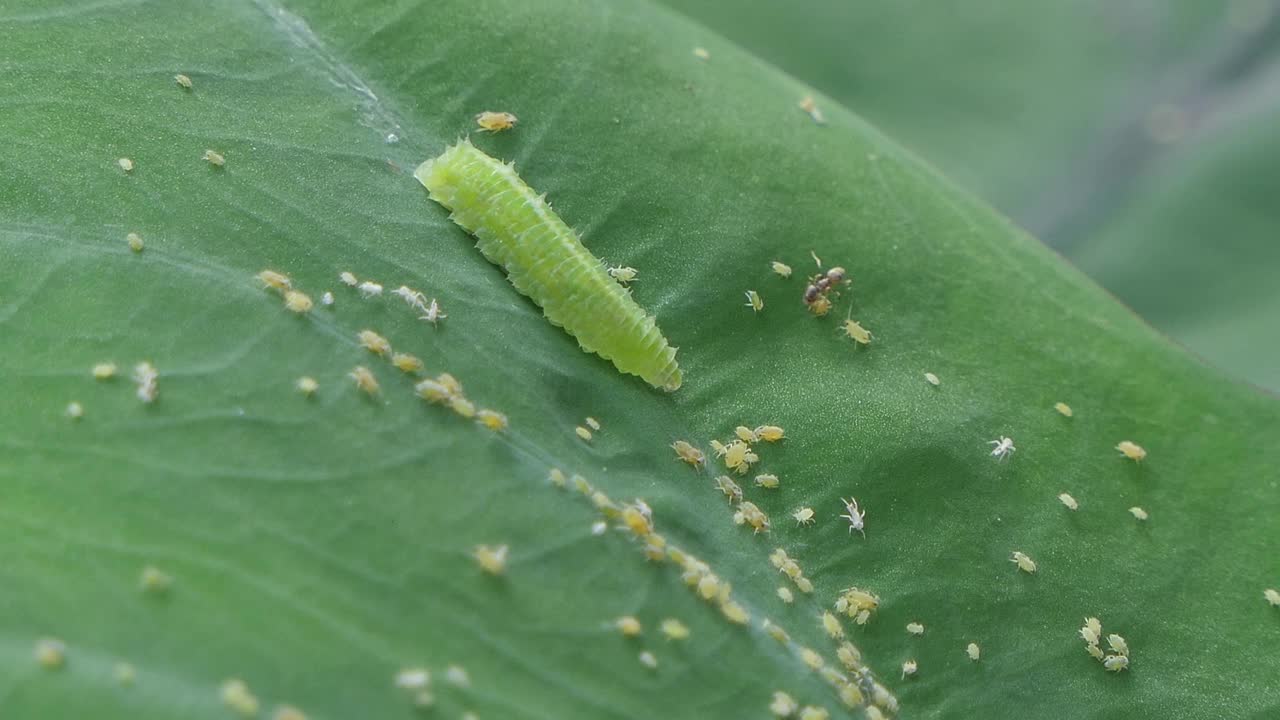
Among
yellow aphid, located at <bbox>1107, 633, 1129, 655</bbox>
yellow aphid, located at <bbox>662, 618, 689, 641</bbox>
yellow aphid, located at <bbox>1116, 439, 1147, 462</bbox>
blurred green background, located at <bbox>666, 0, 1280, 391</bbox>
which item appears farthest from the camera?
blurred green background, located at <bbox>666, 0, 1280, 391</bbox>

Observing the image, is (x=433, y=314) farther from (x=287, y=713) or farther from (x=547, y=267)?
(x=287, y=713)

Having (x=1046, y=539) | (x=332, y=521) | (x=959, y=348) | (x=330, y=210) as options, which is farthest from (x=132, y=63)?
(x=1046, y=539)

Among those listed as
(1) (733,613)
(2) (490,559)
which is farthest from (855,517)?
(2) (490,559)

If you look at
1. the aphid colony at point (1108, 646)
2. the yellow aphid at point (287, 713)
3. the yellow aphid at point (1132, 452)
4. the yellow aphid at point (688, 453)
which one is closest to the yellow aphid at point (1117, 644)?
the aphid colony at point (1108, 646)

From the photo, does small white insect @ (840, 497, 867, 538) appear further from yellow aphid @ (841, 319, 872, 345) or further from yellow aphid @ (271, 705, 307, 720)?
yellow aphid @ (271, 705, 307, 720)

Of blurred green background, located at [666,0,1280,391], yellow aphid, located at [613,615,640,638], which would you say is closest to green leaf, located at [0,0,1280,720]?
yellow aphid, located at [613,615,640,638]

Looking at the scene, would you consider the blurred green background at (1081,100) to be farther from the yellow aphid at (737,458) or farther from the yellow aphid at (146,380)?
the yellow aphid at (146,380)
